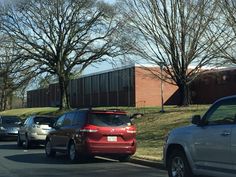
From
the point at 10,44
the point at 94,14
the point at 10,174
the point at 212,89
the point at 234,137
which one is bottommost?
the point at 10,174

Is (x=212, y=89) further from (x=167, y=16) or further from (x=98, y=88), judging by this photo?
(x=167, y=16)

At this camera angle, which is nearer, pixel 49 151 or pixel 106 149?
pixel 106 149

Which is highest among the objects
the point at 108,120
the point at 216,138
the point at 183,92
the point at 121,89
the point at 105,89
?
the point at 105,89

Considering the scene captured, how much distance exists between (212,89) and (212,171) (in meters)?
48.7

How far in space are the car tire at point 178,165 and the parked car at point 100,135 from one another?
16.6ft

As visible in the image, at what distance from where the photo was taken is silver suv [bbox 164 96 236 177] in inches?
376

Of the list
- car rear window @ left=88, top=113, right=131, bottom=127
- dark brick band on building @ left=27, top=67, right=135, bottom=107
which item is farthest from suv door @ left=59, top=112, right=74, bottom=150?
dark brick band on building @ left=27, top=67, right=135, bottom=107

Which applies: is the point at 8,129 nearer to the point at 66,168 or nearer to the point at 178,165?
the point at 66,168

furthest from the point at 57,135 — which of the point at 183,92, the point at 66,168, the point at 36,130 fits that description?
the point at 183,92

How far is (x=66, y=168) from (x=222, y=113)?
621cm

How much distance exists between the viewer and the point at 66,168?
15344 millimetres

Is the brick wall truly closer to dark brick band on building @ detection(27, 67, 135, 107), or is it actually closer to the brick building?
the brick building

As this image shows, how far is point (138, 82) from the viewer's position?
64188 millimetres

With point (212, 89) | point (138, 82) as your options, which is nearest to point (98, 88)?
point (138, 82)
